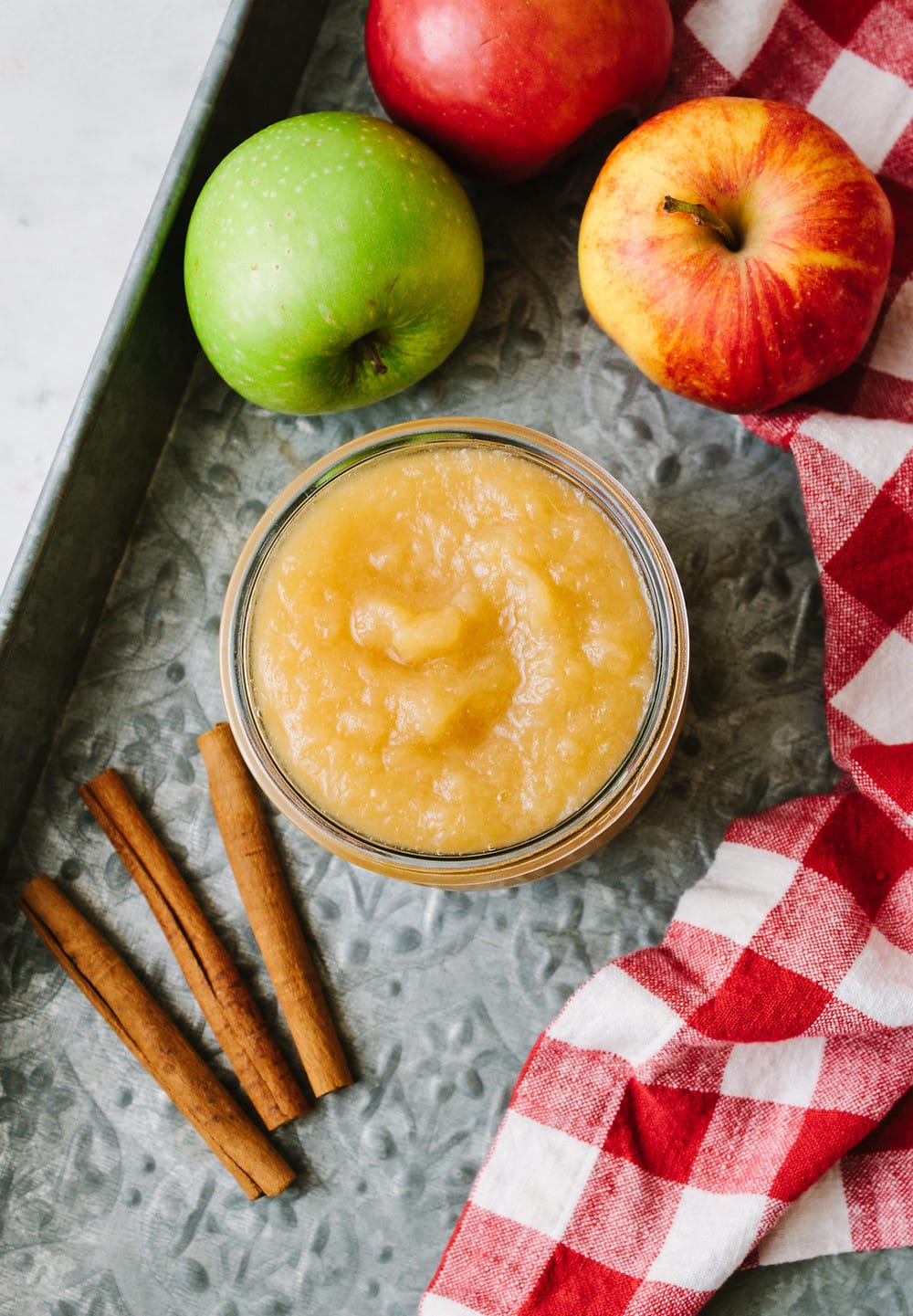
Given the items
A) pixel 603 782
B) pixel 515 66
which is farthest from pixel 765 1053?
pixel 515 66

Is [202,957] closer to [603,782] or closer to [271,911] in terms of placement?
[271,911]

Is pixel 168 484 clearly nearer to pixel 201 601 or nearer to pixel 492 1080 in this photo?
pixel 201 601

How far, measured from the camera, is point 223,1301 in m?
1.05

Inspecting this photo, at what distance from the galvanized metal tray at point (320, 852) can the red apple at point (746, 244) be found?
0.13m

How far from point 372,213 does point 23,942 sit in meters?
0.70

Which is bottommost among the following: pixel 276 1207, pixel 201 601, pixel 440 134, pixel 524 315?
pixel 276 1207

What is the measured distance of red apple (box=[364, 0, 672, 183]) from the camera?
3.11 ft

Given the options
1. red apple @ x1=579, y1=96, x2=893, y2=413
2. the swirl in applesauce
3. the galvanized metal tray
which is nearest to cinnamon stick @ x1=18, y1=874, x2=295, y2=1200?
the galvanized metal tray

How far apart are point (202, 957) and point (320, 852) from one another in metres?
0.14

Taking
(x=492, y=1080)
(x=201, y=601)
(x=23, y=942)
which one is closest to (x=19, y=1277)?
(x=23, y=942)

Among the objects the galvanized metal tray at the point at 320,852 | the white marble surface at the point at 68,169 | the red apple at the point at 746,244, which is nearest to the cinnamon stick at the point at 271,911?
the galvanized metal tray at the point at 320,852

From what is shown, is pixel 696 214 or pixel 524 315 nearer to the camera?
pixel 696 214

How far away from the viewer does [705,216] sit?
35.7 inches

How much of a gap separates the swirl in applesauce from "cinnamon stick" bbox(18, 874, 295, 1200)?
29cm
